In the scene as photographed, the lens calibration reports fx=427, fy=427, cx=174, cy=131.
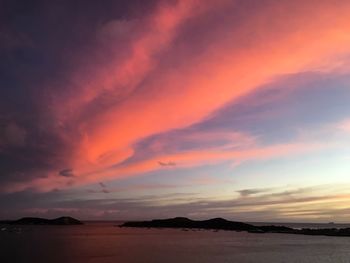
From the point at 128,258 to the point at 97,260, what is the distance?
475cm

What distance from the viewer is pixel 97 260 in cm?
6500

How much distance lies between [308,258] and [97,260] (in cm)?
3467

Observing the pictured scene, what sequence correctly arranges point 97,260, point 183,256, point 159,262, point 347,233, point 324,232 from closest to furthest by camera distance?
1. point 159,262
2. point 97,260
3. point 183,256
4. point 347,233
5. point 324,232

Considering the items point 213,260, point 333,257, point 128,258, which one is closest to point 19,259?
point 128,258

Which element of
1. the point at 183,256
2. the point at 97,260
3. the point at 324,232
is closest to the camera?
the point at 97,260

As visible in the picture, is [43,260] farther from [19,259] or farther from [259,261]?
[259,261]

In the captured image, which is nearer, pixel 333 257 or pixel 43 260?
pixel 43 260

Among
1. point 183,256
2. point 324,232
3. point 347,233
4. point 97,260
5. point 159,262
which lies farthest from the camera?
point 324,232

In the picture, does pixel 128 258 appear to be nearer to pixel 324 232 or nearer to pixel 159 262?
pixel 159 262

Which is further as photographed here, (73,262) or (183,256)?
(183,256)

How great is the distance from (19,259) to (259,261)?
3666cm

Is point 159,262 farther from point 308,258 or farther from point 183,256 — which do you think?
point 308,258

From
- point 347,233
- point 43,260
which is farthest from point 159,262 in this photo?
point 347,233

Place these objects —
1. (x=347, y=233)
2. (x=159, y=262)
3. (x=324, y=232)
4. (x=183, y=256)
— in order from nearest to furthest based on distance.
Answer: (x=159, y=262), (x=183, y=256), (x=347, y=233), (x=324, y=232)
